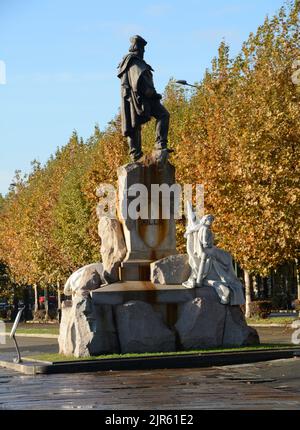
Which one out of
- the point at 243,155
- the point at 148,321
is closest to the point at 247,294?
the point at 243,155

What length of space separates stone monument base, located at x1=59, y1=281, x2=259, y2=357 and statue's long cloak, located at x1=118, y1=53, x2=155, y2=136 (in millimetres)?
3826

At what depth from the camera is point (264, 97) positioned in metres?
41.4

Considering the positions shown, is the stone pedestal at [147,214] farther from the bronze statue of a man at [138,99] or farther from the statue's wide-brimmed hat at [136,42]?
the statue's wide-brimmed hat at [136,42]

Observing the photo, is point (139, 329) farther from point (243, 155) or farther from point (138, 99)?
point (243, 155)

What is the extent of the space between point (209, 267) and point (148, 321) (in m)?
1.91

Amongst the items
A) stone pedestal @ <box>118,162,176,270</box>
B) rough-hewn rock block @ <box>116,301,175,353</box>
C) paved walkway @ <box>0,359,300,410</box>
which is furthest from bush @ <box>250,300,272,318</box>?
paved walkway @ <box>0,359,300,410</box>

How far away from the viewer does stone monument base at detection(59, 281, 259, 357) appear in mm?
24375

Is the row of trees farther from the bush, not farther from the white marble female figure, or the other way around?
the white marble female figure

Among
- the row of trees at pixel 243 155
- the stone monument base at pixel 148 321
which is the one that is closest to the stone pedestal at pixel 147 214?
the stone monument base at pixel 148 321

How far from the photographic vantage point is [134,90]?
26.4 m

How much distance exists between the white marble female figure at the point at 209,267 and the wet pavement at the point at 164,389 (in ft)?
8.91

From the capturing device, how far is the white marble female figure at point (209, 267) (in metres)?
25.2

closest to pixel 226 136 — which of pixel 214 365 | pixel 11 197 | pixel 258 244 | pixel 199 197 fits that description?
pixel 199 197

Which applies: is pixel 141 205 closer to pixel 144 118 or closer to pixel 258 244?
pixel 144 118
